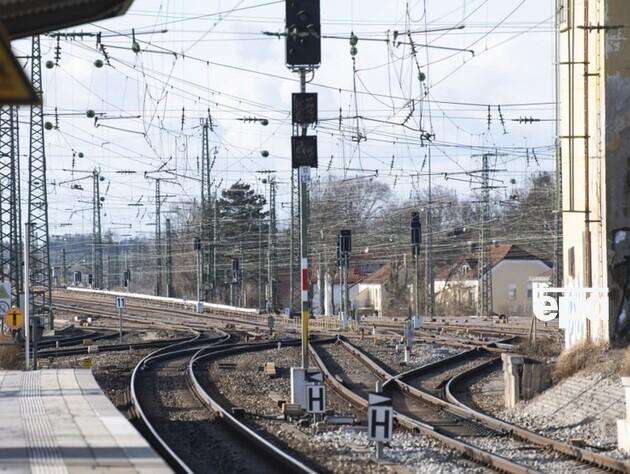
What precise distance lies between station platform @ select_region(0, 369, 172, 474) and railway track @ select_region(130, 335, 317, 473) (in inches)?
31.5

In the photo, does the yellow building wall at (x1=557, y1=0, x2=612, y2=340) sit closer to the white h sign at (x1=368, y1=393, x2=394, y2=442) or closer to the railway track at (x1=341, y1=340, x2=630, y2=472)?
the railway track at (x1=341, y1=340, x2=630, y2=472)

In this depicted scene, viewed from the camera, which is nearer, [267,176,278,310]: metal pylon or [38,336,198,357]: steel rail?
[38,336,198,357]: steel rail

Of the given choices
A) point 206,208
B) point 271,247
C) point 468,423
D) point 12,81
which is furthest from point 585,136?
point 206,208

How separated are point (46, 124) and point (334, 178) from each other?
57876mm

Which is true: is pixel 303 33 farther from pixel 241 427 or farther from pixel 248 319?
pixel 248 319

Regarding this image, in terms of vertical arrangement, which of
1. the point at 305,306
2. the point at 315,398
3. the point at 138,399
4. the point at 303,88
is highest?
the point at 303,88

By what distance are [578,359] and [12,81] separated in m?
17.7

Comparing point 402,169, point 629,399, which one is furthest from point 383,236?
point 629,399

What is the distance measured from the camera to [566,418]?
19.0 metres

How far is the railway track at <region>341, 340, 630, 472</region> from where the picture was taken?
14.2 meters

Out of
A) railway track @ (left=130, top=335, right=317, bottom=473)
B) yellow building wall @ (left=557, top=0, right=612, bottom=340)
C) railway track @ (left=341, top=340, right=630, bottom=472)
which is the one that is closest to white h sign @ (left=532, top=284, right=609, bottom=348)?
yellow building wall @ (left=557, top=0, right=612, bottom=340)

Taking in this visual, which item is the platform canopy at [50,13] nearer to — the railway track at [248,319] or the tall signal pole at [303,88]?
the tall signal pole at [303,88]

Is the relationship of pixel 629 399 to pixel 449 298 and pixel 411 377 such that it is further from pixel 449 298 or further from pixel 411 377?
pixel 449 298

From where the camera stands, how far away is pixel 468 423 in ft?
62.3
